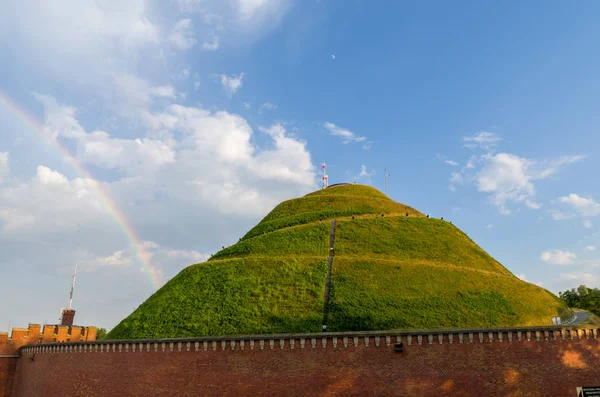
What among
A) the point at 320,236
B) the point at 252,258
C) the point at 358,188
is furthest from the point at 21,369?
the point at 358,188

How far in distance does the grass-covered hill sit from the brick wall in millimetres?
6696

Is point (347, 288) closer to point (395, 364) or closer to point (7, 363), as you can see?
point (395, 364)

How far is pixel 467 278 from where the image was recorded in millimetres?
33844

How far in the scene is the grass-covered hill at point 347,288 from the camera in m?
28.7

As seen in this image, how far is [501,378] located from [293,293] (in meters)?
15.9

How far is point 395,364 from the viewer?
19391mm

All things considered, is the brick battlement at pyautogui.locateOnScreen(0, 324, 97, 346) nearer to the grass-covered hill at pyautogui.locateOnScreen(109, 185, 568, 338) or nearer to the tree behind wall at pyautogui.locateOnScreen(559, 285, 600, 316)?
the grass-covered hill at pyautogui.locateOnScreen(109, 185, 568, 338)

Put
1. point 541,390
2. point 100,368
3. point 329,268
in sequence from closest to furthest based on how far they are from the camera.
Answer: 1. point 541,390
2. point 100,368
3. point 329,268

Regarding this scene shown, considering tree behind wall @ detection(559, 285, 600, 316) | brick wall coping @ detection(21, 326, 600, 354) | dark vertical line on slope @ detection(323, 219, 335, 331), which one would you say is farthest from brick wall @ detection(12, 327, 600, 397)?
tree behind wall @ detection(559, 285, 600, 316)

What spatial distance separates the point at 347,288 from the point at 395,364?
12594 mm

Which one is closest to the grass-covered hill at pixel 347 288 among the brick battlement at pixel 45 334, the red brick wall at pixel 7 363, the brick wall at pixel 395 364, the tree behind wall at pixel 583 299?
the brick battlement at pixel 45 334

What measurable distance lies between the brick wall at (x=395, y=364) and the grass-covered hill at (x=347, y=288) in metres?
6.70

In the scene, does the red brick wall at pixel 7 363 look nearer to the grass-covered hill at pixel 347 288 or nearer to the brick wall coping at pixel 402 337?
the grass-covered hill at pixel 347 288

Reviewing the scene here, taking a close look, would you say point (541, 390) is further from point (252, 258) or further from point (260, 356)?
point (252, 258)
